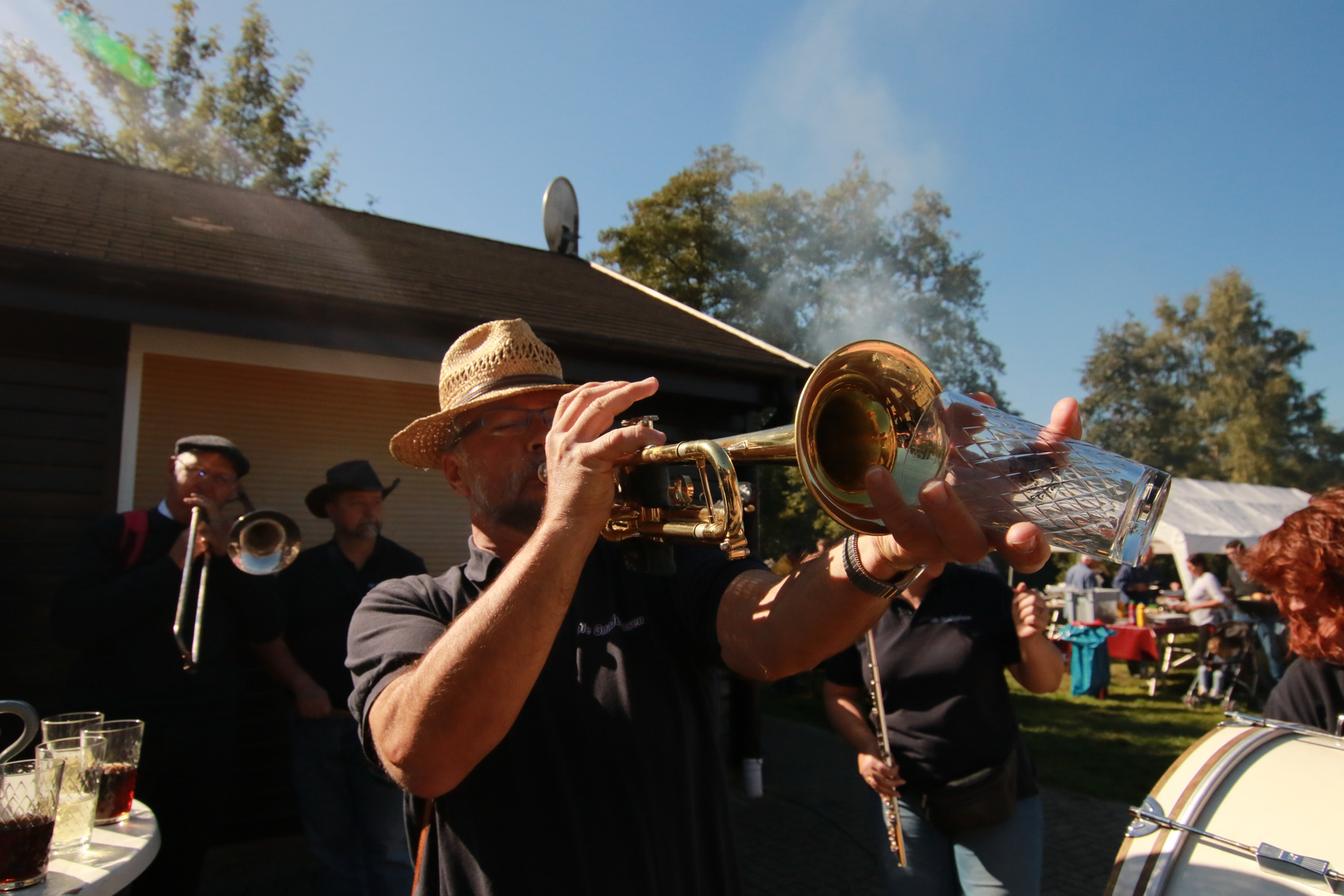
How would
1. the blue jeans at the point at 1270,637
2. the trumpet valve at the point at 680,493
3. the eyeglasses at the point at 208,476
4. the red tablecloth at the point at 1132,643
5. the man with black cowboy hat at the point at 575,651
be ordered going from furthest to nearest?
the red tablecloth at the point at 1132,643, the blue jeans at the point at 1270,637, the eyeglasses at the point at 208,476, the trumpet valve at the point at 680,493, the man with black cowboy hat at the point at 575,651

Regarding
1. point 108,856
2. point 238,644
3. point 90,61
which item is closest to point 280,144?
point 90,61

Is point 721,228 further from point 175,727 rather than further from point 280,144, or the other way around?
point 175,727

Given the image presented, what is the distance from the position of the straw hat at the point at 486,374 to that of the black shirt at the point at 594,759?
18.5 inches

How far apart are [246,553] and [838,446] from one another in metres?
3.46

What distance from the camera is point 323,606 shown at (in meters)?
4.33

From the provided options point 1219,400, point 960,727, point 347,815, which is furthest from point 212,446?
point 1219,400

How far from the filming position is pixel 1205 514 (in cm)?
1669

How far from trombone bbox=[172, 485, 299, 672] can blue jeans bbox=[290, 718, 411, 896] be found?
30.3 inches

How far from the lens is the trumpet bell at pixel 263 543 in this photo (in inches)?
155

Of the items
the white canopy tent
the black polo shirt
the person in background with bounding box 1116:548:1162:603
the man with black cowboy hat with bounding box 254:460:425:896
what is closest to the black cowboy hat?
the man with black cowboy hat with bounding box 254:460:425:896

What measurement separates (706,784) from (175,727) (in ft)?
9.87

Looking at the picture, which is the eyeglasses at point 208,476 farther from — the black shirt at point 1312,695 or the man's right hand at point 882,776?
the black shirt at point 1312,695

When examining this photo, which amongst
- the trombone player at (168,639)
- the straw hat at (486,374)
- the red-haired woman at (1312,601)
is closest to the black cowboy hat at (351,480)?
the trombone player at (168,639)

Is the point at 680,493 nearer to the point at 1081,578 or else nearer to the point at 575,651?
the point at 575,651
